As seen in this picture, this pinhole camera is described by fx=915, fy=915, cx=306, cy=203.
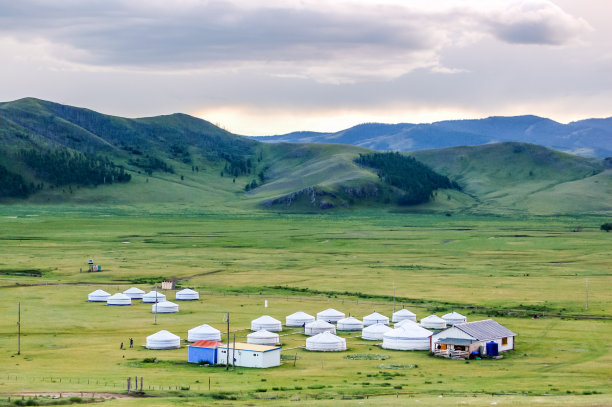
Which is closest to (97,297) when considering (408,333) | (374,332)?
(374,332)

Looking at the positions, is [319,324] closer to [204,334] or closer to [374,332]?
[374,332]

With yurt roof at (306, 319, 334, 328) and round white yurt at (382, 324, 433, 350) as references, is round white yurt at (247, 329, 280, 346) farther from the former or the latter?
round white yurt at (382, 324, 433, 350)

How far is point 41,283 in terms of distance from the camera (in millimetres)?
142500

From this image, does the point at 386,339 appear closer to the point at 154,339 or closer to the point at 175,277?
the point at 154,339

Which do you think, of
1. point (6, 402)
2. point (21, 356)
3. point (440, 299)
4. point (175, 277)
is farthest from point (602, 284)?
point (6, 402)

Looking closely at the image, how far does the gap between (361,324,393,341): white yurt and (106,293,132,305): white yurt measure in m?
39.2

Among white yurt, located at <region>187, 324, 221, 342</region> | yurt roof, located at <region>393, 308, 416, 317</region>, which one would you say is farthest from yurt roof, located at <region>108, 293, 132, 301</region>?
yurt roof, located at <region>393, 308, 416, 317</region>

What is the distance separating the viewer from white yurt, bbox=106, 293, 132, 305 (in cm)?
12194

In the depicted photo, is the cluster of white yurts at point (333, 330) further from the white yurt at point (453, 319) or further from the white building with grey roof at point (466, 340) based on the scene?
the white building with grey roof at point (466, 340)

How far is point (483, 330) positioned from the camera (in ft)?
292

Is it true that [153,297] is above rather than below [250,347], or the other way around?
below

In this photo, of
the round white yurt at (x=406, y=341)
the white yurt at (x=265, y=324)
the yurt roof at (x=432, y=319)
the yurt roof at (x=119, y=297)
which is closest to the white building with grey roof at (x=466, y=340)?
the round white yurt at (x=406, y=341)

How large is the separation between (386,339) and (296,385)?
76.6 feet

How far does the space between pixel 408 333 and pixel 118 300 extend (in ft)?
153
